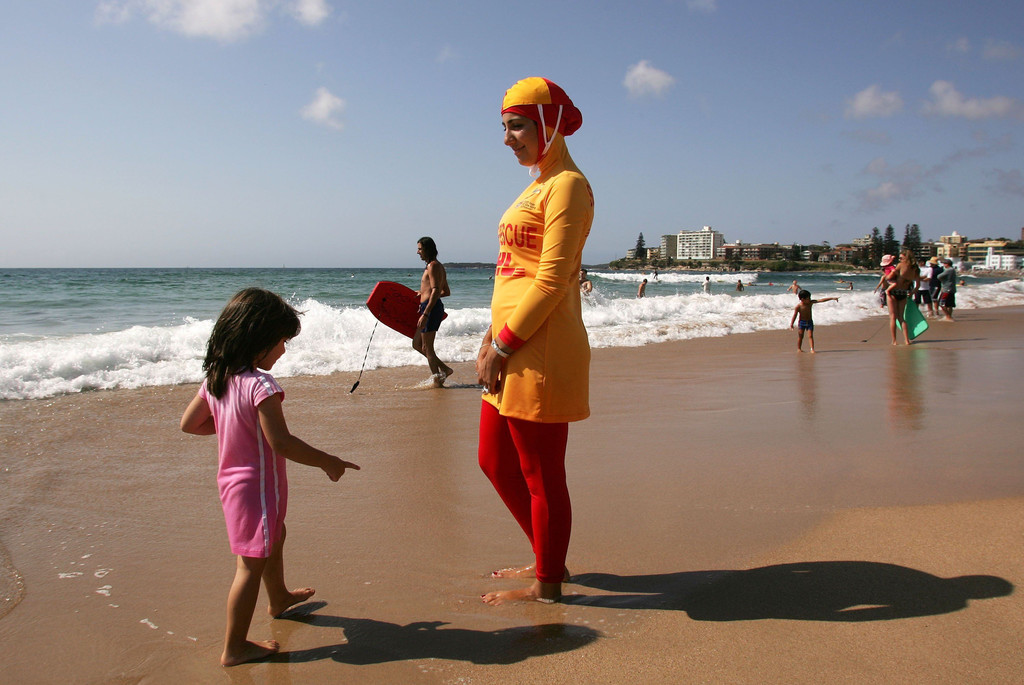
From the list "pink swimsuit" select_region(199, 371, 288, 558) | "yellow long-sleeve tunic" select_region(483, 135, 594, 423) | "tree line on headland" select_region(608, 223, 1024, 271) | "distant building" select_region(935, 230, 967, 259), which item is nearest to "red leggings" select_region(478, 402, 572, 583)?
"yellow long-sleeve tunic" select_region(483, 135, 594, 423)

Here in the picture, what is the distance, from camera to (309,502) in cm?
394

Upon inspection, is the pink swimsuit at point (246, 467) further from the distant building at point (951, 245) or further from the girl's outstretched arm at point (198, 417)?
the distant building at point (951, 245)

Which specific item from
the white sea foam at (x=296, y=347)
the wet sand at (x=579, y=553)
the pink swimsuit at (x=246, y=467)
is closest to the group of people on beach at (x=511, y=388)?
the pink swimsuit at (x=246, y=467)

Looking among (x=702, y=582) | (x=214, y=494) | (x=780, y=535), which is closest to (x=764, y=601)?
(x=702, y=582)

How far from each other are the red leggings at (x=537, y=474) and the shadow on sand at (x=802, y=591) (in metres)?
0.24

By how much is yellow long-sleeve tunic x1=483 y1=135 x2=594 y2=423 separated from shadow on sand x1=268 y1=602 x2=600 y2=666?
76 centimetres

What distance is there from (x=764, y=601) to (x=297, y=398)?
18.7 ft

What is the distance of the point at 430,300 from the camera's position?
7.99 m

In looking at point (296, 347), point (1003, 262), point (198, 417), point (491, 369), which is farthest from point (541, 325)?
point (1003, 262)

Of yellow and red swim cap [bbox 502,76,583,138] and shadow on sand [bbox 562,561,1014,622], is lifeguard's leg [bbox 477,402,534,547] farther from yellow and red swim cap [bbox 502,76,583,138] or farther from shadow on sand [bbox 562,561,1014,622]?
yellow and red swim cap [bbox 502,76,583,138]

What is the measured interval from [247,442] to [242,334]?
14.1 inches

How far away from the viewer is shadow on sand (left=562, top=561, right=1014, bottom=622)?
101 inches

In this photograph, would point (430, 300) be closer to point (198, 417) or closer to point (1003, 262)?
point (198, 417)

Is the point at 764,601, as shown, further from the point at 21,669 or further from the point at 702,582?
the point at 21,669
